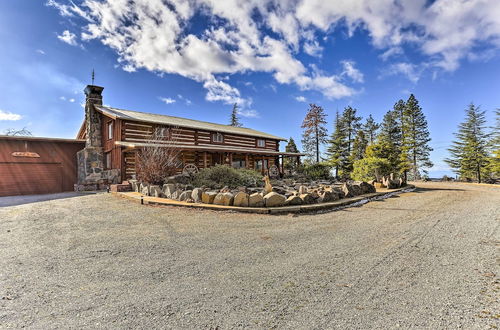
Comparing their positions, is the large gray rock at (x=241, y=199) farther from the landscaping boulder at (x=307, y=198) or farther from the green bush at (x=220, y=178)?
the green bush at (x=220, y=178)

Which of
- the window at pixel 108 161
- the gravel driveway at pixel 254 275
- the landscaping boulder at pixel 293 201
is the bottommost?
the gravel driveway at pixel 254 275

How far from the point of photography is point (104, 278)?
263cm

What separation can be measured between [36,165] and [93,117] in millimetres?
4703

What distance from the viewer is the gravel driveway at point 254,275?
186cm

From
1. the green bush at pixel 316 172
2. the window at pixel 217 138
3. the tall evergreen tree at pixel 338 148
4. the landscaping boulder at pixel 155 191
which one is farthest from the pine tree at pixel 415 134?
the landscaping boulder at pixel 155 191

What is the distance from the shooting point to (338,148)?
28.0m

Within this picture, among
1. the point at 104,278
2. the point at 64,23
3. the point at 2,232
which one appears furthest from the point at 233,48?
the point at 104,278

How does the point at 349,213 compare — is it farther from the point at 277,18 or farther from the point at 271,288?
the point at 277,18

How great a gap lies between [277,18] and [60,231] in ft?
37.6

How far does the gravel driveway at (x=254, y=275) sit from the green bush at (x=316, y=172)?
47.5 ft

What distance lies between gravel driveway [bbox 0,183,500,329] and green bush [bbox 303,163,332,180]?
14487 millimetres

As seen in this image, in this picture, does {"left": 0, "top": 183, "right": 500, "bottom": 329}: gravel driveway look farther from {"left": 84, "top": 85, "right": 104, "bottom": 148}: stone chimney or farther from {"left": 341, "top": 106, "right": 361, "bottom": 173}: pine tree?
{"left": 341, "top": 106, "right": 361, "bottom": 173}: pine tree

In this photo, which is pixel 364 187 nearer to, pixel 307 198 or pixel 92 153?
pixel 307 198

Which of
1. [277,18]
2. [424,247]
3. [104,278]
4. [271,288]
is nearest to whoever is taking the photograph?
[271,288]
